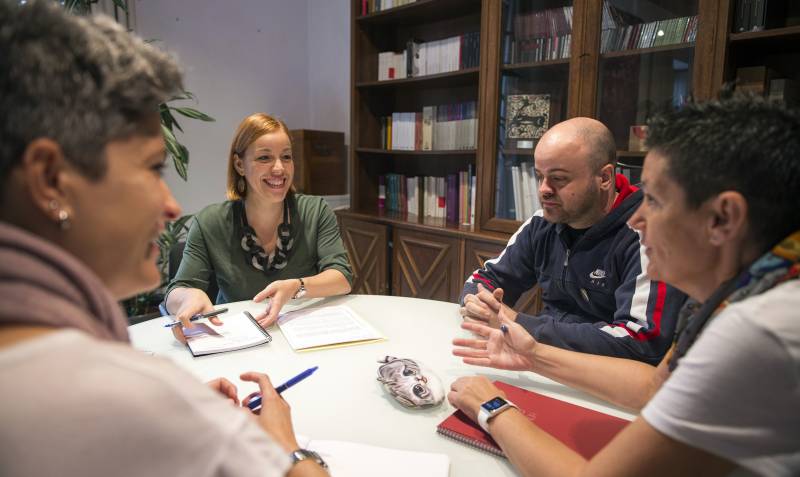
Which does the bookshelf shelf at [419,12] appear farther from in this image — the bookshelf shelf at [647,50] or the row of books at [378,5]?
the bookshelf shelf at [647,50]

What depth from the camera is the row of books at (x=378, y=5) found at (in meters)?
3.07

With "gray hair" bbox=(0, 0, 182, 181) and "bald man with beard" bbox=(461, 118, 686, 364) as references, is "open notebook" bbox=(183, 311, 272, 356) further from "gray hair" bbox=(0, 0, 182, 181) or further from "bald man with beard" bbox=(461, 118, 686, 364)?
"gray hair" bbox=(0, 0, 182, 181)

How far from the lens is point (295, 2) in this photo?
12.8ft

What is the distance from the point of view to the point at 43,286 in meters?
0.44

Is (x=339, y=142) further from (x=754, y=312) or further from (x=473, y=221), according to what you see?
(x=754, y=312)

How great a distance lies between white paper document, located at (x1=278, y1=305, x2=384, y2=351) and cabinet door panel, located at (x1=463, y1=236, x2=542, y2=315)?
4.01 ft

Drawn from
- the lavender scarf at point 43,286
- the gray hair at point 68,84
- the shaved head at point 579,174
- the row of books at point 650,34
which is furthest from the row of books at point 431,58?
the lavender scarf at point 43,286

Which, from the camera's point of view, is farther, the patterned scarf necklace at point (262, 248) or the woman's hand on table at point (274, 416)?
the patterned scarf necklace at point (262, 248)

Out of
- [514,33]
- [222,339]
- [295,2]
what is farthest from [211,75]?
[222,339]

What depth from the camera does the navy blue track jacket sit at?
48.8 inches

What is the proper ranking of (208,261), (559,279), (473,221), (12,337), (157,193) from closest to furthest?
(12,337), (157,193), (559,279), (208,261), (473,221)

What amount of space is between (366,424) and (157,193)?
0.60 m

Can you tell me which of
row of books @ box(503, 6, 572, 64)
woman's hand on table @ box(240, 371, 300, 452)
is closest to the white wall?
row of books @ box(503, 6, 572, 64)

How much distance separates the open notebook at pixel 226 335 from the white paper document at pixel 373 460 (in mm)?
496
